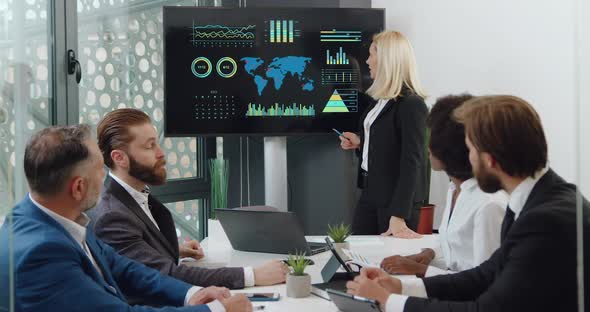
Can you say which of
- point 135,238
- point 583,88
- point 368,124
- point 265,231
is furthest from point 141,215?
point 368,124

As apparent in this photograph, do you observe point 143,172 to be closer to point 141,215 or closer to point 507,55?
point 141,215

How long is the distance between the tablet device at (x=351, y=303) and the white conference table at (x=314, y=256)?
0.44ft

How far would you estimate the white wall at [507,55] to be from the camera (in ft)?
6.76

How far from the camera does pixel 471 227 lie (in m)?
2.33

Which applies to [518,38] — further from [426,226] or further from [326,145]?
[326,145]

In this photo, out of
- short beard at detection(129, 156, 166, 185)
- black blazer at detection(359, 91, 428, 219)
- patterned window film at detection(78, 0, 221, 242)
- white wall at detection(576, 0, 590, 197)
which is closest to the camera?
white wall at detection(576, 0, 590, 197)

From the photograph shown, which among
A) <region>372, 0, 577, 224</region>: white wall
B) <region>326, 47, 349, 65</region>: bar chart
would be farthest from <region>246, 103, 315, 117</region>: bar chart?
<region>372, 0, 577, 224</region>: white wall

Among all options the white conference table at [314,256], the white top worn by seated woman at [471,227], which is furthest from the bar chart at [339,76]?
the white top worn by seated woman at [471,227]

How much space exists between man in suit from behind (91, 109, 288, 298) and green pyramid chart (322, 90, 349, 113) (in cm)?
191

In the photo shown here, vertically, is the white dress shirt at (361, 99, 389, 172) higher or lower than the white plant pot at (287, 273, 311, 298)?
higher

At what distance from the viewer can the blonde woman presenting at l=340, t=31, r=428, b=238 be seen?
12.5 feet

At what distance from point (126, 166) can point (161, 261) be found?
41 cm

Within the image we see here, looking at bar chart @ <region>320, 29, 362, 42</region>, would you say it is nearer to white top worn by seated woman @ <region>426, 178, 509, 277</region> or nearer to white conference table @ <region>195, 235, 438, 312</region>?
white conference table @ <region>195, 235, 438, 312</region>

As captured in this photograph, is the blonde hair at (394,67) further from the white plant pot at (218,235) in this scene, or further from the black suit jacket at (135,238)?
the black suit jacket at (135,238)
